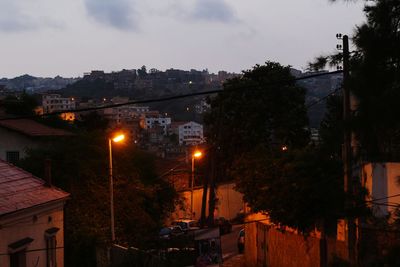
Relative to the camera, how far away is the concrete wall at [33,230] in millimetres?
18531

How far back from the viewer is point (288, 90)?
46188 mm

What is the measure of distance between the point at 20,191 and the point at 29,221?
53.5 inches

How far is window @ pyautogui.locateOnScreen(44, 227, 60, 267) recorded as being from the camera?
2216 centimetres

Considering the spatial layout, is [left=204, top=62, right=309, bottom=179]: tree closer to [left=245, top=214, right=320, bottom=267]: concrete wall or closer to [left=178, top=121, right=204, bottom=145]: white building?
[left=245, top=214, right=320, bottom=267]: concrete wall

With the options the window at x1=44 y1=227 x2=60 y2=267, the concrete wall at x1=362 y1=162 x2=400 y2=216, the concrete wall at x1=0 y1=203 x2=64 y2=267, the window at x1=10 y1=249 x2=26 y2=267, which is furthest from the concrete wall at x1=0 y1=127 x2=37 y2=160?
the concrete wall at x1=362 y1=162 x2=400 y2=216

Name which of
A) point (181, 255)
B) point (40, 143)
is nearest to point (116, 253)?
point (181, 255)

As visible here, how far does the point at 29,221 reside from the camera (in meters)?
20.2

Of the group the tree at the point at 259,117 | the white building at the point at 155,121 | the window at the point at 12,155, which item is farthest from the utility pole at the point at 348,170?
the white building at the point at 155,121

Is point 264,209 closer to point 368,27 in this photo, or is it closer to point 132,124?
point 368,27

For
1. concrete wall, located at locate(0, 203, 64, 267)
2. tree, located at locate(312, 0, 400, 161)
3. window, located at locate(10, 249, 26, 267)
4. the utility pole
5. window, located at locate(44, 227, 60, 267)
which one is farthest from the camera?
Result: window, located at locate(44, 227, 60, 267)

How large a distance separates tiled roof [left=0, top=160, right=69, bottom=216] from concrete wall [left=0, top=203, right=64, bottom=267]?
237mm

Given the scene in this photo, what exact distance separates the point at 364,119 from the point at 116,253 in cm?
1727

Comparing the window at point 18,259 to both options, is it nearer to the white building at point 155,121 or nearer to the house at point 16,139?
the house at point 16,139

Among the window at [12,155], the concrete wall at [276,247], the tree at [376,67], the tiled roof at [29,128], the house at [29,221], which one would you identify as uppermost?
the tree at [376,67]
